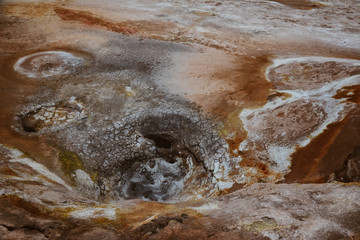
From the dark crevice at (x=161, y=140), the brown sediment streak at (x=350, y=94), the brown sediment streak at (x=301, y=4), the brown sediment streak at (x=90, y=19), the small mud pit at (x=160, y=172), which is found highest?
the brown sediment streak at (x=301, y=4)

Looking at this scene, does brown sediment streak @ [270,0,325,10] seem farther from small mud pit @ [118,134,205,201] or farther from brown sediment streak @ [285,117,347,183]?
small mud pit @ [118,134,205,201]

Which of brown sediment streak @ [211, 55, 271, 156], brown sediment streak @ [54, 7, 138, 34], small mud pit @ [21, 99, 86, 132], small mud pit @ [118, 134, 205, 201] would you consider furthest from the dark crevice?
brown sediment streak @ [54, 7, 138, 34]

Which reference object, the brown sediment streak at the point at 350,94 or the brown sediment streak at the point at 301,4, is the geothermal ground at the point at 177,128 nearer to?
the brown sediment streak at the point at 350,94

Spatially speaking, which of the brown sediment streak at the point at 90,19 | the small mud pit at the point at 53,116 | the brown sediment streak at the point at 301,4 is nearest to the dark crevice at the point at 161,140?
the small mud pit at the point at 53,116

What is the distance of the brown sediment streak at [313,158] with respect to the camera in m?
4.95

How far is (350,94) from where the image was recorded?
6.43 m

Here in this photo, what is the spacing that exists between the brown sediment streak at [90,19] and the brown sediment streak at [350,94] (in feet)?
23.2

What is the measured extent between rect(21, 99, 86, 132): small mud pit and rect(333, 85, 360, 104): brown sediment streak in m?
5.54

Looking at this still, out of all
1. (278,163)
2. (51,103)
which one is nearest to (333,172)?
(278,163)

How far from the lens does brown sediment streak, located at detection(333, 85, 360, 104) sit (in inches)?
245

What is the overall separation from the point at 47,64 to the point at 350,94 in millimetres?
7714

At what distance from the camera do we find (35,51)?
30.7 feet

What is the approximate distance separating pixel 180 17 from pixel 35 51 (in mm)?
5640

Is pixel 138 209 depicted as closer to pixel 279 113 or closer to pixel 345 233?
pixel 345 233
